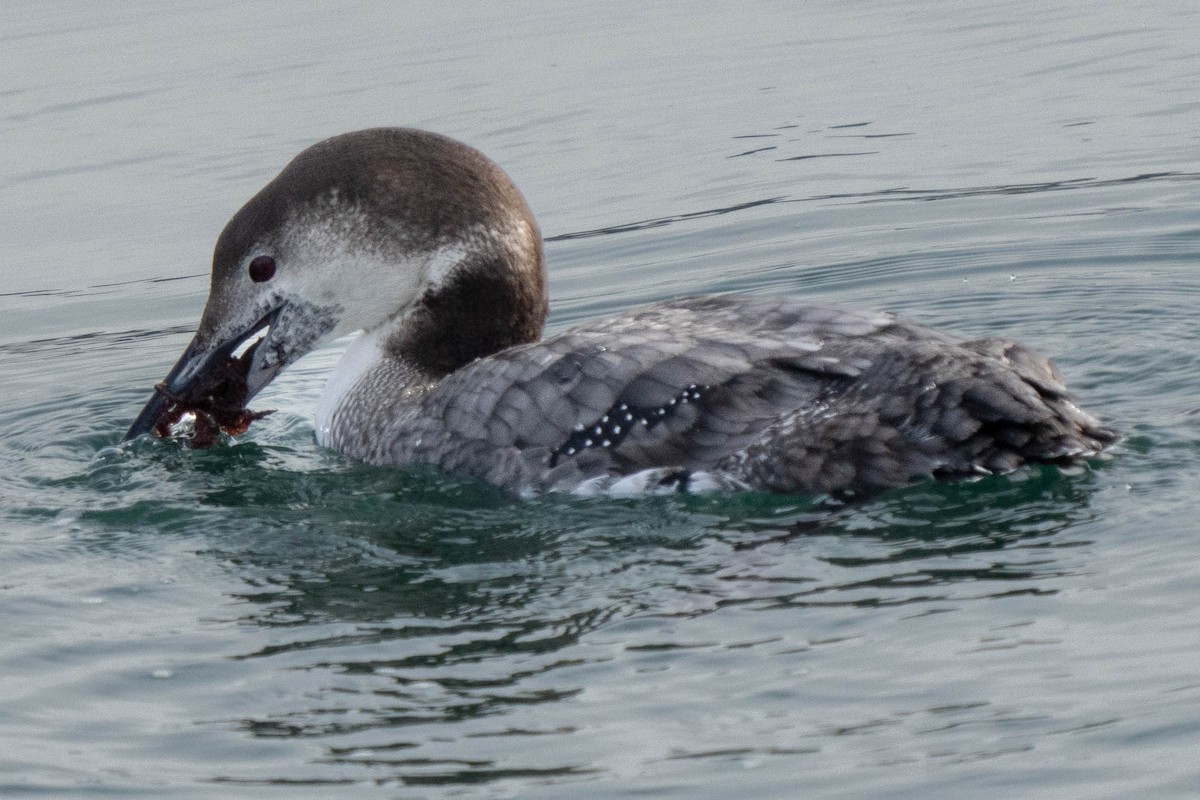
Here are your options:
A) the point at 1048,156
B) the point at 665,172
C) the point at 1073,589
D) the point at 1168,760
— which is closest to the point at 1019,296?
the point at 1048,156

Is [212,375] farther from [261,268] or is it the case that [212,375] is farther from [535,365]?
[535,365]

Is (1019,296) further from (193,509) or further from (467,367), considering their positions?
(193,509)

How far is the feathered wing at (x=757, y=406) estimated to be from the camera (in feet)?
16.9

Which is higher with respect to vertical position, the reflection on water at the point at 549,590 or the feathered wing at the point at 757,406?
the feathered wing at the point at 757,406

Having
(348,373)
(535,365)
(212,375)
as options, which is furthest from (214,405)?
(535,365)

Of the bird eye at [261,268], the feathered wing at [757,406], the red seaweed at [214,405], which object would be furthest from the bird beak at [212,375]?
the feathered wing at [757,406]

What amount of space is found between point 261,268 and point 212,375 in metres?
0.41

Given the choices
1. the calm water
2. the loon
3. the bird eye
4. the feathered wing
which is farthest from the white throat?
the feathered wing

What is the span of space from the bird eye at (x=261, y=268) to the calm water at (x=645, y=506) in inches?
25.1

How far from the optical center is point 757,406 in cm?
536

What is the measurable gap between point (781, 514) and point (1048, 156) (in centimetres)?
468

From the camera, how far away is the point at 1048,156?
9.34 m

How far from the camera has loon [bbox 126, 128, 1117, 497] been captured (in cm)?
520

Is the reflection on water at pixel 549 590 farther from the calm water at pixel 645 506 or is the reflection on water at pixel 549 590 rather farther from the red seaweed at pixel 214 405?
the red seaweed at pixel 214 405
